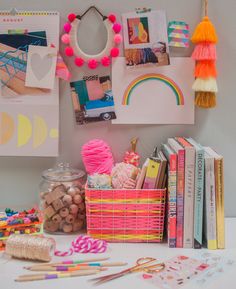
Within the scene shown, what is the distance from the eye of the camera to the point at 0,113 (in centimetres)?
132

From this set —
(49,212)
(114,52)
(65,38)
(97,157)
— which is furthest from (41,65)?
(49,212)

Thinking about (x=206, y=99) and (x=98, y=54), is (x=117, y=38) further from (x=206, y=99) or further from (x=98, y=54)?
(x=206, y=99)

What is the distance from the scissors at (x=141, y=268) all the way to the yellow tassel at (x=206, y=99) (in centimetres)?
49

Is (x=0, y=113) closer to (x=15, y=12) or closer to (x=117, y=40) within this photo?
(x=15, y=12)

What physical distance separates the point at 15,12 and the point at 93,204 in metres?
0.62

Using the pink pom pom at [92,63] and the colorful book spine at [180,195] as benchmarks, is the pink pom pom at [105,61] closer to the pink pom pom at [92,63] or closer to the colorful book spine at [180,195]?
the pink pom pom at [92,63]

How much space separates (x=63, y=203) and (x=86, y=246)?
147 millimetres

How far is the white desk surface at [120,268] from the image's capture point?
0.94 m

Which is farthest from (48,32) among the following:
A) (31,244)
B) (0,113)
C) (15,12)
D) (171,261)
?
(171,261)

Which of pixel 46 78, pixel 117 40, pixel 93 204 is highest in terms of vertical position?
pixel 117 40

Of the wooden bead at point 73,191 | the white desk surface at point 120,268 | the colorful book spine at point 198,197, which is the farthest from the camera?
the wooden bead at point 73,191

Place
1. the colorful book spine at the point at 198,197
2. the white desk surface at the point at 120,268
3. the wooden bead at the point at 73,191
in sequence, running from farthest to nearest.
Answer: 1. the wooden bead at the point at 73,191
2. the colorful book spine at the point at 198,197
3. the white desk surface at the point at 120,268

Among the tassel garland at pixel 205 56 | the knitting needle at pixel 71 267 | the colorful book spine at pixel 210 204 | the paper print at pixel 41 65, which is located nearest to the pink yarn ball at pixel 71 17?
A: the paper print at pixel 41 65

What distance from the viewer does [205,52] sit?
123 centimetres
